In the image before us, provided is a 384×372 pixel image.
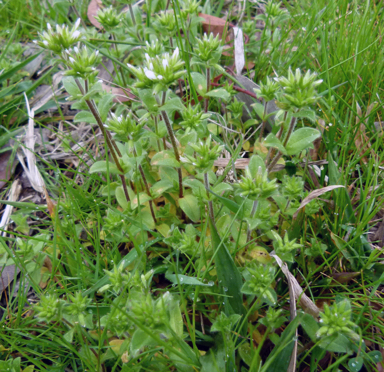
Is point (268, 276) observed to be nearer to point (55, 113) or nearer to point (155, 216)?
point (155, 216)

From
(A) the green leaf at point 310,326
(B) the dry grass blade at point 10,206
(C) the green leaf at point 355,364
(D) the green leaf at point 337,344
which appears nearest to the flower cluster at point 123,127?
(B) the dry grass blade at point 10,206

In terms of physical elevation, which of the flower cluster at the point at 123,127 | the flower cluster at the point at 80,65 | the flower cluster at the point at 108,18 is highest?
the flower cluster at the point at 108,18

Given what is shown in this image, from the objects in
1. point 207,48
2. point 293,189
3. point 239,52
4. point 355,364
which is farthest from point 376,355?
point 239,52

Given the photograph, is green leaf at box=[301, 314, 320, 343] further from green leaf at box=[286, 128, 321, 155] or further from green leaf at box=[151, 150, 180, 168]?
green leaf at box=[151, 150, 180, 168]

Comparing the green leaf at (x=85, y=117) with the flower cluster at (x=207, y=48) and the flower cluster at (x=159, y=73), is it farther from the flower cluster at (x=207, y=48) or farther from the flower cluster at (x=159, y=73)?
the flower cluster at (x=207, y=48)

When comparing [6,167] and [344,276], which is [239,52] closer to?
[344,276]
